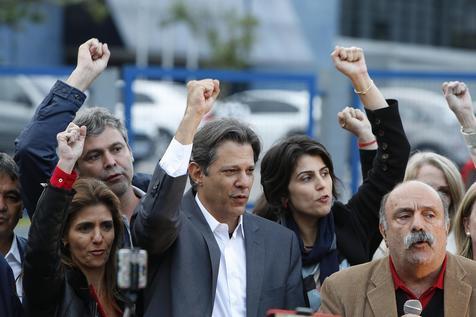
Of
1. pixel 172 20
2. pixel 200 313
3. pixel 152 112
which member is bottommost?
pixel 200 313

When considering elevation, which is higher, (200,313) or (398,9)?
(398,9)

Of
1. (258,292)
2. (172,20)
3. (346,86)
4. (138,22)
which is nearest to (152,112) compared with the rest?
(346,86)

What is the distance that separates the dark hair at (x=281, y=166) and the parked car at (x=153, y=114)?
422cm

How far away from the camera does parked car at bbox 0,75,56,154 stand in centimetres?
1087

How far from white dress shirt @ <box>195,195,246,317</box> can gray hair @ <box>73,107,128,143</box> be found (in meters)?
0.78

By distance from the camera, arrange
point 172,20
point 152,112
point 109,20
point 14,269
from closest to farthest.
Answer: point 14,269
point 152,112
point 172,20
point 109,20

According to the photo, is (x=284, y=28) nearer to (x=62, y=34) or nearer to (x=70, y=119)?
(x=62, y=34)

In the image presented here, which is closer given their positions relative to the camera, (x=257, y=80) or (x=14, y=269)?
(x=14, y=269)

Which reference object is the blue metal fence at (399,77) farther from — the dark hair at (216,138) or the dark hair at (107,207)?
the dark hair at (107,207)

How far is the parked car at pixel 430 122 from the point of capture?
10719 millimetres

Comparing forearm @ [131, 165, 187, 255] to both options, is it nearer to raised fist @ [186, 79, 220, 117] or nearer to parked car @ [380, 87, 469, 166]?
raised fist @ [186, 79, 220, 117]

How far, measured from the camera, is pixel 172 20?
3631 centimetres

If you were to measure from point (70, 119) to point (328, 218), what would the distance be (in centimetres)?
146

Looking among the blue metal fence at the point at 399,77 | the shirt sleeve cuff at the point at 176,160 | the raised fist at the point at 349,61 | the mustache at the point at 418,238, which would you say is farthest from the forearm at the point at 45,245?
the blue metal fence at the point at 399,77
